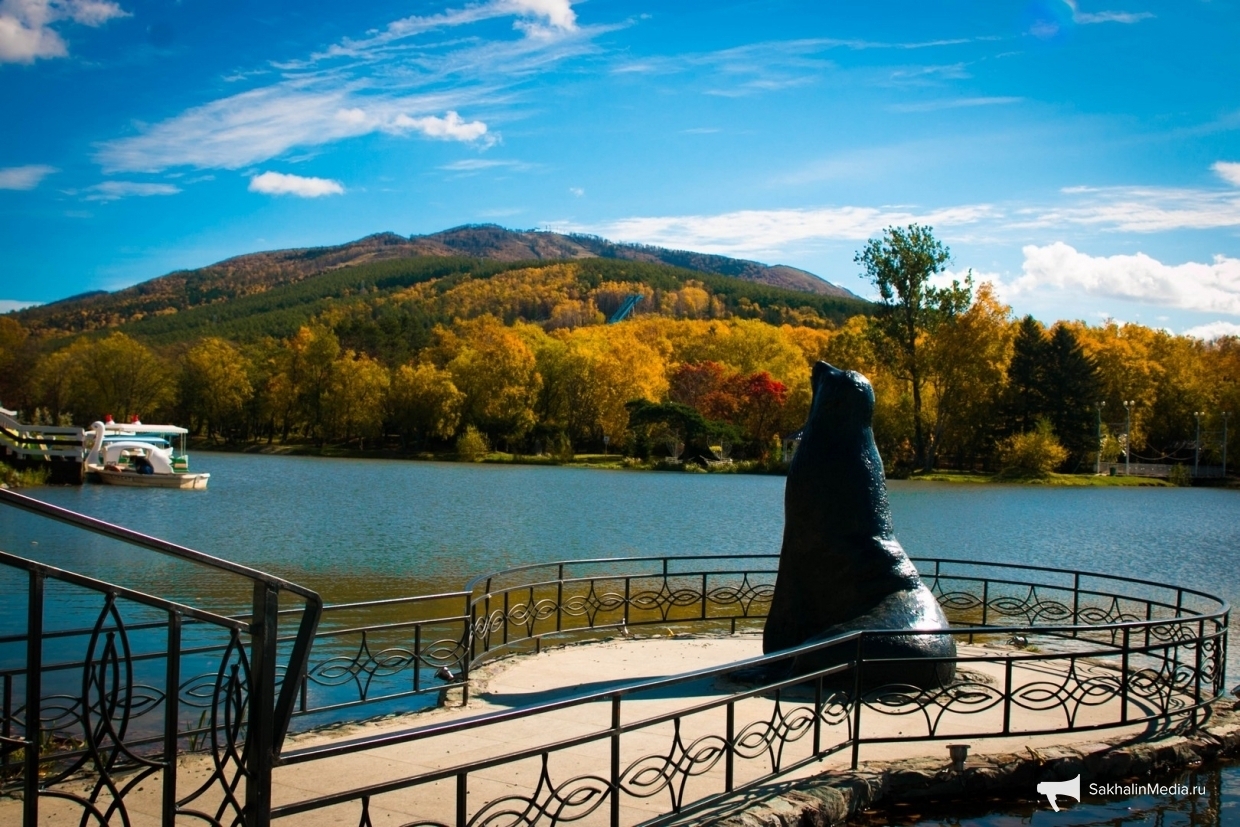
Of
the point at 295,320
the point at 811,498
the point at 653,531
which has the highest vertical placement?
the point at 295,320

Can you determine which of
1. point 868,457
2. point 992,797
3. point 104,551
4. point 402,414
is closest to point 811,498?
point 868,457

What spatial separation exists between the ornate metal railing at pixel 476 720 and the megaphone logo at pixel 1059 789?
49cm

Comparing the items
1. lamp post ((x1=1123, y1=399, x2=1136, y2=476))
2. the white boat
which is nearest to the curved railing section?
the white boat

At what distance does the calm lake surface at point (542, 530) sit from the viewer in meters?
22.1

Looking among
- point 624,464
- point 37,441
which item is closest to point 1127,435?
point 624,464

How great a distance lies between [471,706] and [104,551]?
59.4 feet

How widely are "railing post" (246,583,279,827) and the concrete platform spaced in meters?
1.45

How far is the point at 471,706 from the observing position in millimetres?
9930

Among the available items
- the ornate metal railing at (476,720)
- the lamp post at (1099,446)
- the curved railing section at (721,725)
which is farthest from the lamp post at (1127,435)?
the curved railing section at (721,725)

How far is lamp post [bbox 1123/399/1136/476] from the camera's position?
71.4 metres

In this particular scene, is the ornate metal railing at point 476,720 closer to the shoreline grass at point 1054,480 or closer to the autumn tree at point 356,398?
the shoreline grass at point 1054,480

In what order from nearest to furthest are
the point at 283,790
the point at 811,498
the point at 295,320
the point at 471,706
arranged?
1. the point at 283,790
2. the point at 471,706
3. the point at 811,498
4. the point at 295,320

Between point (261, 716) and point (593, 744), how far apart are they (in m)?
4.59

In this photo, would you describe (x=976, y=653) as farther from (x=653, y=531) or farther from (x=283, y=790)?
(x=653, y=531)
